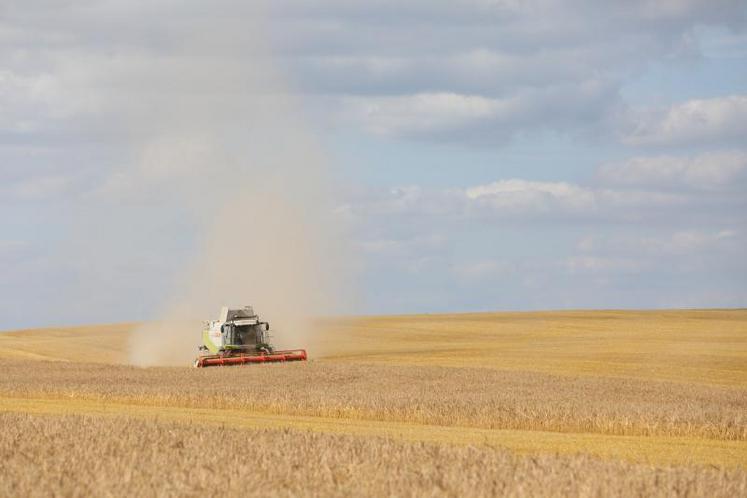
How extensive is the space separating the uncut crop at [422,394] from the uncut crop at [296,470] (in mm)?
9178

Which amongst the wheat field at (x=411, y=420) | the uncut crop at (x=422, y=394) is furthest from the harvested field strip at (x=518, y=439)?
the uncut crop at (x=422, y=394)

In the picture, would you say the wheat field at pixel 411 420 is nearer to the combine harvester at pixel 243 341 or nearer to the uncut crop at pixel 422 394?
the uncut crop at pixel 422 394

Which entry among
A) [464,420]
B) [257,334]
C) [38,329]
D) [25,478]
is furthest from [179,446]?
[38,329]

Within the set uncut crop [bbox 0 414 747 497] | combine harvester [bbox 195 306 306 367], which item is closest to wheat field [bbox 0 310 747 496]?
uncut crop [bbox 0 414 747 497]

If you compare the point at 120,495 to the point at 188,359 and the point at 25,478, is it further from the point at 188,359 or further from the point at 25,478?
the point at 188,359

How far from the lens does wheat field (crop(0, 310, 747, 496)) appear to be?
12641 millimetres

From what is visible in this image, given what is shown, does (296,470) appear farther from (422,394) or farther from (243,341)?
(243,341)

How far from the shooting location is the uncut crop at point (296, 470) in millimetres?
12000

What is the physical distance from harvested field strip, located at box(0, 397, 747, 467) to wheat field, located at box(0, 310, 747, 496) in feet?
0.19

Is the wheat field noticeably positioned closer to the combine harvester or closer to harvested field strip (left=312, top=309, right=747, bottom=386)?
harvested field strip (left=312, top=309, right=747, bottom=386)

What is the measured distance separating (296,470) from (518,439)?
696 cm

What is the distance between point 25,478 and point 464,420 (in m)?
14.3

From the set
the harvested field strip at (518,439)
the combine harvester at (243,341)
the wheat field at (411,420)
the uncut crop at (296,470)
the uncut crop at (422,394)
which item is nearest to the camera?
the uncut crop at (296,470)

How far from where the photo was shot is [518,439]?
765 inches
